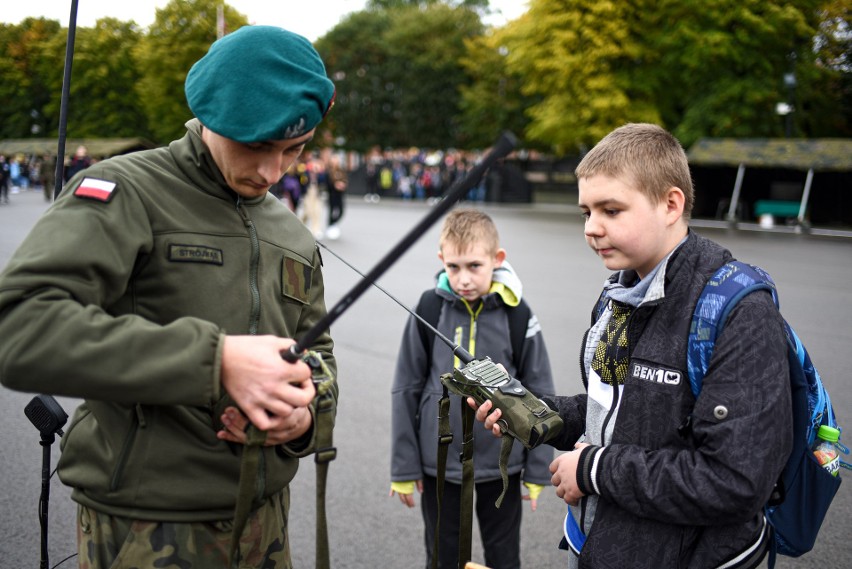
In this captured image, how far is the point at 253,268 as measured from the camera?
181cm

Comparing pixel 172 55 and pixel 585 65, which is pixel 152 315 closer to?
pixel 172 55

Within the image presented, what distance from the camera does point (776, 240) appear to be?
59.8 feet

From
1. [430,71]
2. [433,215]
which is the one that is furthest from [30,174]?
[433,215]

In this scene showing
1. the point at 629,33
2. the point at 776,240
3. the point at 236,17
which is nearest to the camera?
the point at 776,240

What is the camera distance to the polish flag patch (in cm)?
152

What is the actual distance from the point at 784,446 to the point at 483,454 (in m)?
1.53

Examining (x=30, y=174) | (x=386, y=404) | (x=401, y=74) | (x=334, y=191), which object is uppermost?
(x=401, y=74)

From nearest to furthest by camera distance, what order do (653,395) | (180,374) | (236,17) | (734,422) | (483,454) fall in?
(180,374), (734,422), (653,395), (483,454), (236,17)

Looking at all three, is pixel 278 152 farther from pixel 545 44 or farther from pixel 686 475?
pixel 545 44

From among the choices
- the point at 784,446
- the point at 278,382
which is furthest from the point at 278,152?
the point at 784,446

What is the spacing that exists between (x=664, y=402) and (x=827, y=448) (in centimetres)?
51

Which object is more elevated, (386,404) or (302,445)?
(302,445)

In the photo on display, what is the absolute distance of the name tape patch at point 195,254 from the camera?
1660 millimetres

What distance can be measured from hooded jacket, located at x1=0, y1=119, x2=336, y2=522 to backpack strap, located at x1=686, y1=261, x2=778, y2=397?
996 millimetres
